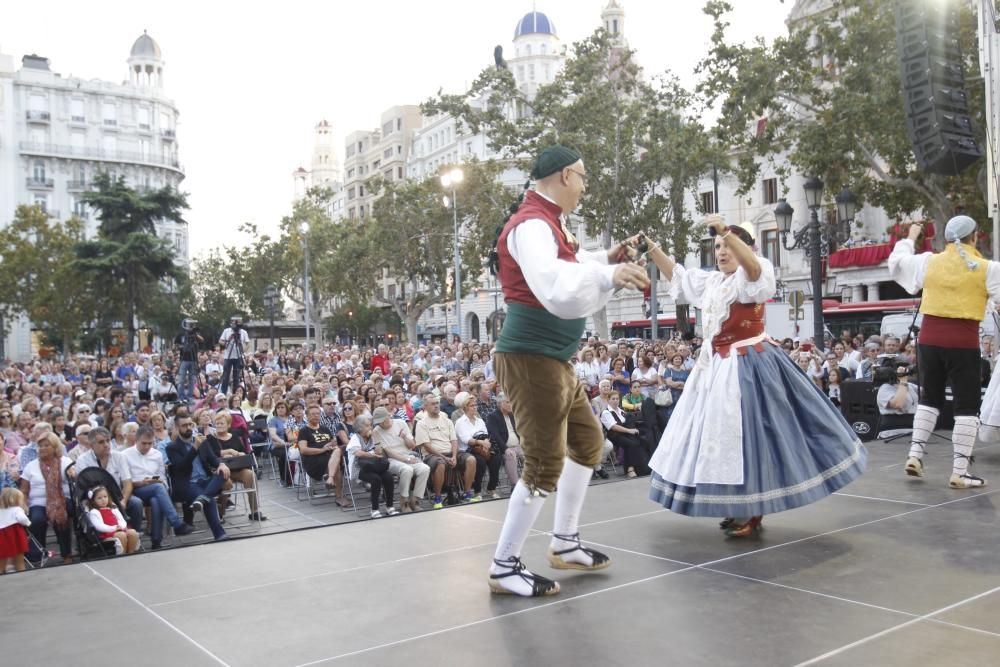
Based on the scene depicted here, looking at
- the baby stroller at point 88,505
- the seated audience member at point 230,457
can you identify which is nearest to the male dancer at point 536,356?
the baby stroller at point 88,505

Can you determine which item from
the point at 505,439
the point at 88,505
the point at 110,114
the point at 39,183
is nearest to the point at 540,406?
the point at 88,505

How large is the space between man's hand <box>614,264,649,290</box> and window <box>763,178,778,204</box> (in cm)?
3956

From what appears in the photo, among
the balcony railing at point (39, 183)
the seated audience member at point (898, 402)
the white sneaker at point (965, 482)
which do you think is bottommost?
the white sneaker at point (965, 482)

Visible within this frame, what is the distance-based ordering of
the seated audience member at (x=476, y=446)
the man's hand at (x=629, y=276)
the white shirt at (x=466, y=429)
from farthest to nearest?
the white shirt at (x=466, y=429)
the seated audience member at (x=476, y=446)
the man's hand at (x=629, y=276)

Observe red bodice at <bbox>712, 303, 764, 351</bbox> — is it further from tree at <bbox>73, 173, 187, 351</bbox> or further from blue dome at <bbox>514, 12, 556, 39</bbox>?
blue dome at <bbox>514, 12, 556, 39</bbox>

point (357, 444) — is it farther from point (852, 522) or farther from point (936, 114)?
point (936, 114)

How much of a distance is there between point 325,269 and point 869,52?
32.5 metres

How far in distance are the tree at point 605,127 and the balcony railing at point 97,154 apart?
50634 mm

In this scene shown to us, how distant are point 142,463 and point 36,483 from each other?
95 cm

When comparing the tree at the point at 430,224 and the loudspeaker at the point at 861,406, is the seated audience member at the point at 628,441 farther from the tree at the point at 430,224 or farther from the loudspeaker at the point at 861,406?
the tree at the point at 430,224

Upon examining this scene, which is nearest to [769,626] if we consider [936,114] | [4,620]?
[4,620]

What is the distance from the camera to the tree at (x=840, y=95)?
16516 mm

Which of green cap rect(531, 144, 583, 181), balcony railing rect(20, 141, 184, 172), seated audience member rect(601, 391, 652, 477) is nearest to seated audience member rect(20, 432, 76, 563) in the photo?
green cap rect(531, 144, 583, 181)

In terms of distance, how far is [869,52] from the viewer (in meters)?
16.7
